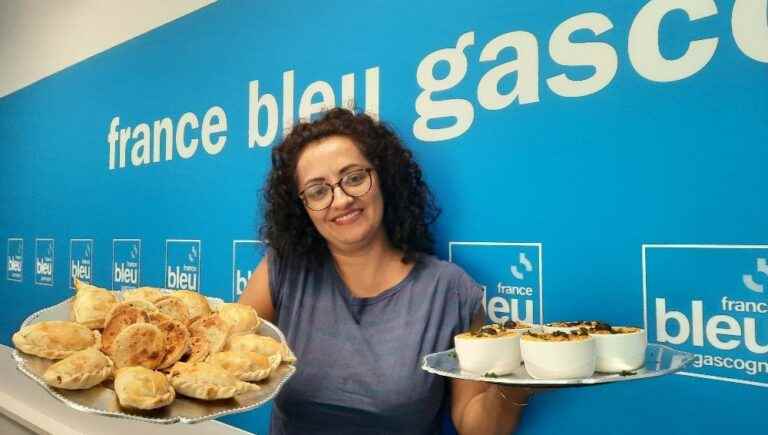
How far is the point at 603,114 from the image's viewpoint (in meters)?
1.16

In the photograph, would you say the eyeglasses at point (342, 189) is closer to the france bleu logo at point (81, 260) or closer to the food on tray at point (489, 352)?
the food on tray at point (489, 352)

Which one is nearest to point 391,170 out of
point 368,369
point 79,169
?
point 368,369

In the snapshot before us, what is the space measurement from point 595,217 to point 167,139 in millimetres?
1739

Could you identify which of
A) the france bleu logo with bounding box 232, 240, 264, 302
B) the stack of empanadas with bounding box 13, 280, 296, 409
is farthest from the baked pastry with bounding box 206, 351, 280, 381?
the france bleu logo with bounding box 232, 240, 264, 302

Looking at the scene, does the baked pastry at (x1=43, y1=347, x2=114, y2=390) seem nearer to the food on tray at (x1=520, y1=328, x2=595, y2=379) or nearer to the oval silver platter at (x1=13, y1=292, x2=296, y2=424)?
the oval silver platter at (x1=13, y1=292, x2=296, y2=424)

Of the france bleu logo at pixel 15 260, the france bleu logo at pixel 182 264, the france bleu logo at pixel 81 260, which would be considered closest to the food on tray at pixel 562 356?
the france bleu logo at pixel 182 264

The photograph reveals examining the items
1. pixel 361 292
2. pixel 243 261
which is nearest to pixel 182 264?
pixel 243 261

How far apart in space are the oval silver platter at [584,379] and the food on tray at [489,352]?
17 millimetres

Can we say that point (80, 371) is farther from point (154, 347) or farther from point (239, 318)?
point (239, 318)

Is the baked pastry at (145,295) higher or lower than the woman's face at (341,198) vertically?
lower

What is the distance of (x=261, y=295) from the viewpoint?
1447mm

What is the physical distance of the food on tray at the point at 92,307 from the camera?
39.8 inches

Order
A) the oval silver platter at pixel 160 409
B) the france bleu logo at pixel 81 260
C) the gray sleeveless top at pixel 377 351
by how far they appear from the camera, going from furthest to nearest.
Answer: the france bleu logo at pixel 81 260
the gray sleeveless top at pixel 377 351
the oval silver platter at pixel 160 409

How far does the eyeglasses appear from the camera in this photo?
1273 mm
